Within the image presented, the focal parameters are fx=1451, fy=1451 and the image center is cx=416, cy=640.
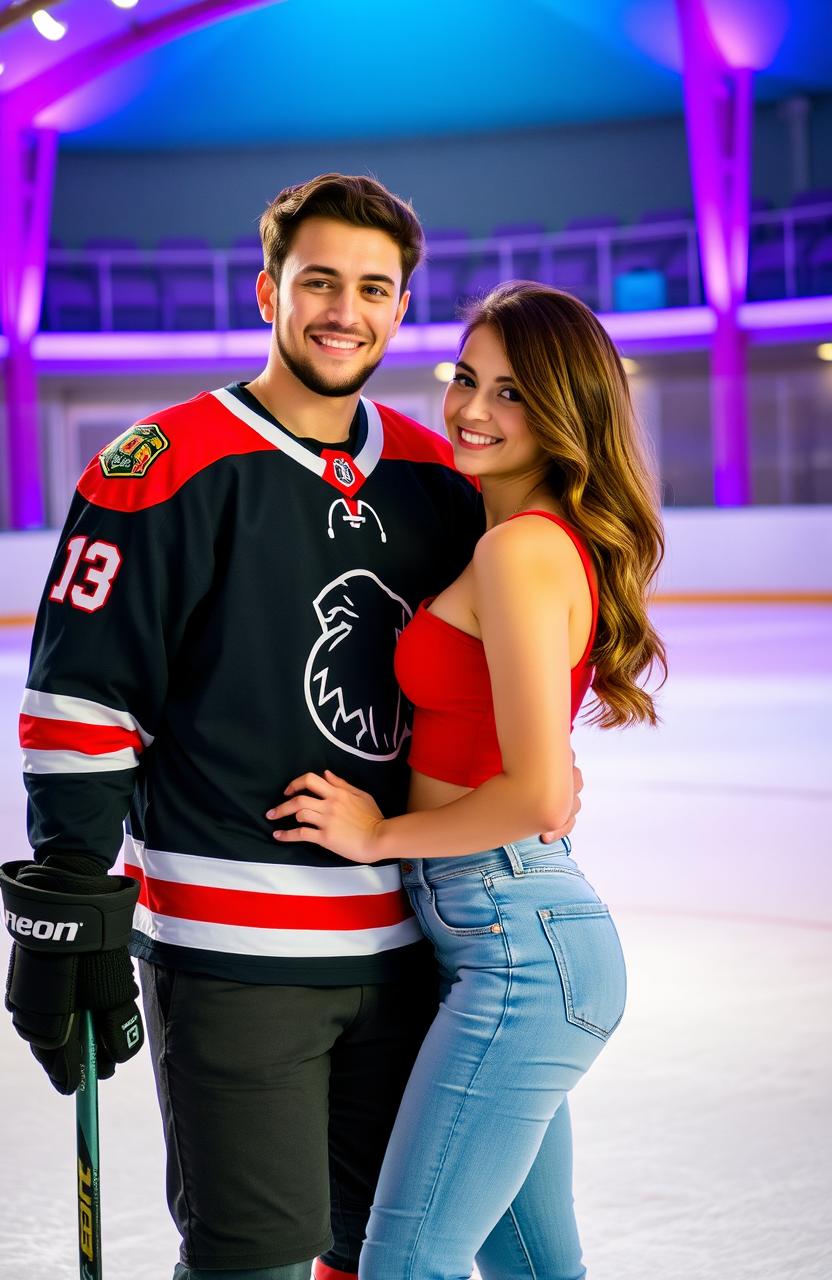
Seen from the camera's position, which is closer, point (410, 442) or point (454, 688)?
point (454, 688)

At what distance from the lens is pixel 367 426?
188 centimetres

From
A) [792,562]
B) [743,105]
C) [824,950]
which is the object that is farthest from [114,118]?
[824,950]

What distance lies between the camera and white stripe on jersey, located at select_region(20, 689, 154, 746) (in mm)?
1627

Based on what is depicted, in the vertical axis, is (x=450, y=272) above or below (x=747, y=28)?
below

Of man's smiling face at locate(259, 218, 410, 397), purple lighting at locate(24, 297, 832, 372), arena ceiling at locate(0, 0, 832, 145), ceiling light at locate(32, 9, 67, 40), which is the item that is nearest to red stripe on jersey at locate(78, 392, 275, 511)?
man's smiling face at locate(259, 218, 410, 397)

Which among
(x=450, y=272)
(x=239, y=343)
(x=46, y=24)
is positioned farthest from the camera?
(x=450, y=272)

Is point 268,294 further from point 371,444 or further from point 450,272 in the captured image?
point 450,272

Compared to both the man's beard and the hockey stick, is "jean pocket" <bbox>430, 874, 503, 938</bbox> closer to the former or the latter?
the hockey stick

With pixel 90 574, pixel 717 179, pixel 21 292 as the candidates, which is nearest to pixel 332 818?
pixel 90 574

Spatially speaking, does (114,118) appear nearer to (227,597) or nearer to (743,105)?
(743,105)

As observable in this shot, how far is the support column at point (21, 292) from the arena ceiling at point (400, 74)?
1.15 metres

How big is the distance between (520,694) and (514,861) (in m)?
0.21

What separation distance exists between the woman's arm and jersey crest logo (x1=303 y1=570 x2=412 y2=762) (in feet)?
0.51

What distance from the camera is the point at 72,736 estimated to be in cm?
163
